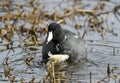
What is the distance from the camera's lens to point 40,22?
943 cm

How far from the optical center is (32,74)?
277 inches

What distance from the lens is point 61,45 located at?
25.5 ft

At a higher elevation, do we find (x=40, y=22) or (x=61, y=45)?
(x=40, y=22)

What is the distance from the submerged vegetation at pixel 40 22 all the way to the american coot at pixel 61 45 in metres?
0.20

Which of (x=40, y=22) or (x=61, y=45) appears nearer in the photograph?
(x=61, y=45)

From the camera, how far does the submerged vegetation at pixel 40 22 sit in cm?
821

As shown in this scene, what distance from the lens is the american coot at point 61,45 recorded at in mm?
7641

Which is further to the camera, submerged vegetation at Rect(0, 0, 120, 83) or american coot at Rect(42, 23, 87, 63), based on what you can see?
submerged vegetation at Rect(0, 0, 120, 83)

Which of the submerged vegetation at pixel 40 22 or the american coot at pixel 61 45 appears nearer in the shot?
the american coot at pixel 61 45

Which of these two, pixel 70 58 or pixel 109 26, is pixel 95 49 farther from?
pixel 109 26

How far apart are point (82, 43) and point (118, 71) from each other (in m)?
1.13

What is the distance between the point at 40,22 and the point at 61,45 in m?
1.76

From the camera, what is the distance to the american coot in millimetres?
7641

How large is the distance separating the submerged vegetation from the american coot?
20cm
